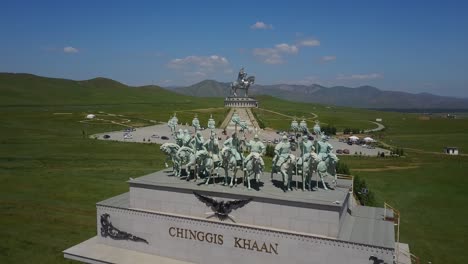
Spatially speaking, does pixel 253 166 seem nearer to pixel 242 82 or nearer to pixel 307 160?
pixel 307 160

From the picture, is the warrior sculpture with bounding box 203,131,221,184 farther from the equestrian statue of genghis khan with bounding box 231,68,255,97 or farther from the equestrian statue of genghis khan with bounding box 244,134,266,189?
the equestrian statue of genghis khan with bounding box 231,68,255,97

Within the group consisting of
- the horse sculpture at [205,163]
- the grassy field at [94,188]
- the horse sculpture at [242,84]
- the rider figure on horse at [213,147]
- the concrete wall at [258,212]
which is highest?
the horse sculpture at [242,84]

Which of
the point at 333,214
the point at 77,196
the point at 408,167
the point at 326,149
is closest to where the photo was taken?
the point at 333,214

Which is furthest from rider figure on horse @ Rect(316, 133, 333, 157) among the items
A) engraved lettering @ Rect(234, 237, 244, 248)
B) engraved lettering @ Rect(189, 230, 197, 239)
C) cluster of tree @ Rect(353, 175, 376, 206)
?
cluster of tree @ Rect(353, 175, 376, 206)

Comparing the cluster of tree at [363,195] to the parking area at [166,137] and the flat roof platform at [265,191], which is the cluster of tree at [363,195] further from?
the parking area at [166,137]

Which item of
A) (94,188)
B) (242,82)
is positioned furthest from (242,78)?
(94,188)

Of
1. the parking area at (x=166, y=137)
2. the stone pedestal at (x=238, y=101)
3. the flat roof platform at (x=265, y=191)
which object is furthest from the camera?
the stone pedestal at (x=238, y=101)

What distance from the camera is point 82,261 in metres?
22.8

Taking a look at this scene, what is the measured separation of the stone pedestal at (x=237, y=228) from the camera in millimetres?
19891

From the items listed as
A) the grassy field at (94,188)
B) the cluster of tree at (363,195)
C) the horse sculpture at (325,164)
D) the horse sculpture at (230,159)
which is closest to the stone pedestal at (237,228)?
the horse sculpture at (230,159)

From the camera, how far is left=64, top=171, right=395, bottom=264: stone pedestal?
783 inches

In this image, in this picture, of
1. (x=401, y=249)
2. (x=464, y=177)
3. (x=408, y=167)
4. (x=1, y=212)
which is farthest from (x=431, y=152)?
(x=1, y=212)

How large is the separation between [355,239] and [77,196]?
25.3 m

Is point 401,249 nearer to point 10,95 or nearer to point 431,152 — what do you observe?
point 431,152
